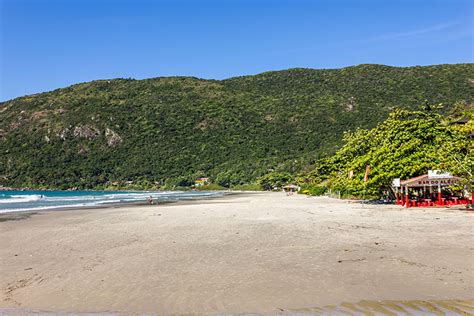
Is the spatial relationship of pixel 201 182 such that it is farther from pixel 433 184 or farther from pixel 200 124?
pixel 433 184

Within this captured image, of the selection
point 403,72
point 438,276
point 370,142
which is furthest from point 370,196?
point 403,72

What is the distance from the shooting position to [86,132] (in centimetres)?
16262

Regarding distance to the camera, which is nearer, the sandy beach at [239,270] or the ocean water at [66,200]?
the sandy beach at [239,270]

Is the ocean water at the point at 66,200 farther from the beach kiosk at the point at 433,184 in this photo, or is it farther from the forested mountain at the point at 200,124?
the forested mountain at the point at 200,124

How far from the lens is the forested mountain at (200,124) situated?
14412cm

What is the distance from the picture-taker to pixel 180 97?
6988 inches

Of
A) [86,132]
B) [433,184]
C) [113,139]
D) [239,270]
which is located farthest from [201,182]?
[239,270]

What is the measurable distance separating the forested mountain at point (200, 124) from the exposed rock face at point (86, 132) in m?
0.38

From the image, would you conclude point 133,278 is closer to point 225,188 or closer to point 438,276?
point 438,276

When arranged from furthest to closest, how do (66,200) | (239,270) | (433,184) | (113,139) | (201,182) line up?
(113,139), (201,182), (66,200), (433,184), (239,270)

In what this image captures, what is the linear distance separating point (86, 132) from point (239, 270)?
537 ft

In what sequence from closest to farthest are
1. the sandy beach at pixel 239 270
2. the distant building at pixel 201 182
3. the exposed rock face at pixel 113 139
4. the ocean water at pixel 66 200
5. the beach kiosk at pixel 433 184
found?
the sandy beach at pixel 239 270, the beach kiosk at pixel 433 184, the ocean water at pixel 66 200, the distant building at pixel 201 182, the exposed rock face at pixel 113 139

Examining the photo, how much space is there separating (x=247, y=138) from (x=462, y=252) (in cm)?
14293

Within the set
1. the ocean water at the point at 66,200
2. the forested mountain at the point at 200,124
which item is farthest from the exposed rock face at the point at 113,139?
the ocean water at the point at 66,200
